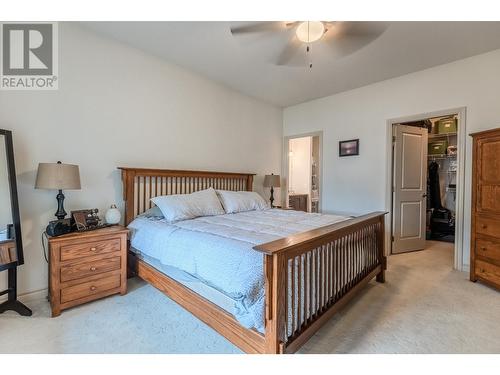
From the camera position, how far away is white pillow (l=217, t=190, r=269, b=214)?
10.5ft

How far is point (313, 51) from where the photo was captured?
259 centimetres

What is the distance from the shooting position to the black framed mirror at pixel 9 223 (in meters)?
2.00

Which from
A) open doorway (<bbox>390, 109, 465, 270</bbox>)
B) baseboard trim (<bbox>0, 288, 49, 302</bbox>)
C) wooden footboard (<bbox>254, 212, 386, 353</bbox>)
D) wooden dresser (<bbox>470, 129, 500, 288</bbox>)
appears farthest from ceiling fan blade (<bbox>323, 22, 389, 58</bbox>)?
baseboard trim (<bbox>0, 288, 49, 302</bbox>)

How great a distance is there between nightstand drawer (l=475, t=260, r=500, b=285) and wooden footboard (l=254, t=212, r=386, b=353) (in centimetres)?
126

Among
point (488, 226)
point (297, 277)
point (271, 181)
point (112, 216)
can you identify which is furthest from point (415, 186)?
point (112, 216)

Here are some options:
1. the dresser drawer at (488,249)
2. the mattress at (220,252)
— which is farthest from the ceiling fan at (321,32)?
the dresser drawer at (488,249)

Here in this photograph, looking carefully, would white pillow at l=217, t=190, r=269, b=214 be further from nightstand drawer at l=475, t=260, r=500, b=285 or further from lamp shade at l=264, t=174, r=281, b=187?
nightstand drawer at l=475, t=260, r=500, b=285

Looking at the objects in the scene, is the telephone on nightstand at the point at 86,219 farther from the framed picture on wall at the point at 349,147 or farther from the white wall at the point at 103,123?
the framed picture on wall at the point at 349,147
